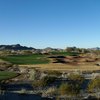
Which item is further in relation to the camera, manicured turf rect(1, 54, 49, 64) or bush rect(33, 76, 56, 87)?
manicured turf rect(1, 54, 49, 64)

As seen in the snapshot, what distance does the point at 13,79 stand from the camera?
1905 inches

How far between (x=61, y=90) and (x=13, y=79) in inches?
638

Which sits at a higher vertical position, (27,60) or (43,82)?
(27,60)

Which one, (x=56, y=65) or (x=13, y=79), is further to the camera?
(x=56, y=65)

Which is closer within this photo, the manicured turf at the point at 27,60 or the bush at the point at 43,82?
the bush at the point at 43,82

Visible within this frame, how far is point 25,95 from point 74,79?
12067 millimetres

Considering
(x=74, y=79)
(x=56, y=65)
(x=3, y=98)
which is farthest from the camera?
(x=56, y=65)

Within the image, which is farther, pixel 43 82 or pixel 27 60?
pixel 27 60

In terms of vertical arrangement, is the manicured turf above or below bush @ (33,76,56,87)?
above

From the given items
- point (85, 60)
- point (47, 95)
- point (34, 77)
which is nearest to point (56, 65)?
point (85, 60)

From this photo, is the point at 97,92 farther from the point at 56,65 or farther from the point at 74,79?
the point at 56,65

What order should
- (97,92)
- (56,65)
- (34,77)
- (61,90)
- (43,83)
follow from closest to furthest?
1. (61,90)
2. (97,92)
3. (43,83)
4. (34,77)
5. (56,65)

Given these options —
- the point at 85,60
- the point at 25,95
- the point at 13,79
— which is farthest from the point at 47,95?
the point at 85,60

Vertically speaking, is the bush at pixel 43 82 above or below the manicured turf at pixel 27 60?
below
